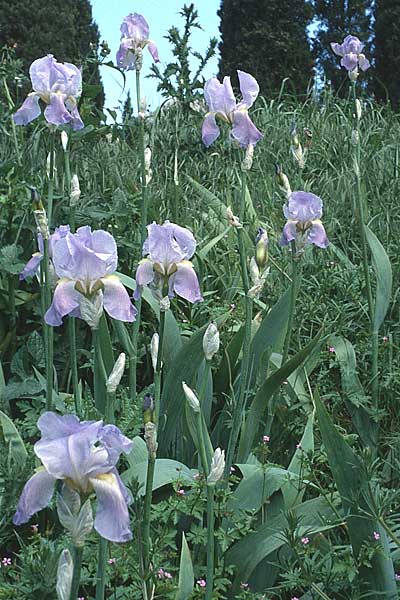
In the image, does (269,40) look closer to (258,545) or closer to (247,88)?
(247,88)

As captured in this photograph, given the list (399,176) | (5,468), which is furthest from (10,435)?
(399,176)

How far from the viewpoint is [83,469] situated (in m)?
0.87

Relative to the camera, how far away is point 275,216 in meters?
3.46

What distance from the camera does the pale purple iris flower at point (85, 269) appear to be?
1.22 metres

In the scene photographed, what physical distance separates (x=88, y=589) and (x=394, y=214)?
2263 mm

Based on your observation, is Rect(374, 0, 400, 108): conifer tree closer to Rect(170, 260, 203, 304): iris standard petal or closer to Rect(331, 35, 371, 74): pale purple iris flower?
Rect(331, 35, 371, 74): pale purple iris flower

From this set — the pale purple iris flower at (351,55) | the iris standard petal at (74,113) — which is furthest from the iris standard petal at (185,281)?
the pale purple iris flower at (351,55)

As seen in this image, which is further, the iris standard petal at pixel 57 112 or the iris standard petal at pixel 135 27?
the iris standard petal at pixel 135 27

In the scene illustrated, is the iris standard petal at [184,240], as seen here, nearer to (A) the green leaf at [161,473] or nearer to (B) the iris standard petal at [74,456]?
(A) the green leaf at [161,473]

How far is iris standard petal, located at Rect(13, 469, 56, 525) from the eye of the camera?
0.90m

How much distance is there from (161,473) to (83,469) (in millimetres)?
881

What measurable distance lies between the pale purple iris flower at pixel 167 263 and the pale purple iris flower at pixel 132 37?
3.94 ft

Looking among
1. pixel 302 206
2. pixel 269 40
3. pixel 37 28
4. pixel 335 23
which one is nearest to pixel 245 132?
pixel 302 206

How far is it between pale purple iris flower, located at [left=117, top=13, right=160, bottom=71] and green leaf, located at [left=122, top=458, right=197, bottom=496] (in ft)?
4.41
